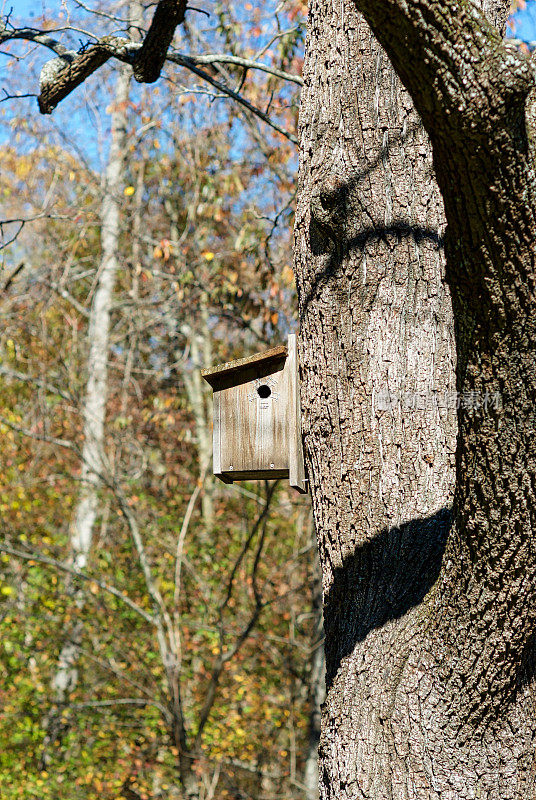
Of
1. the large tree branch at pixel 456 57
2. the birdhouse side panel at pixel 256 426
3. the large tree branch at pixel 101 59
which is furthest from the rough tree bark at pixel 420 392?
the large tree branch at pixel 101 59

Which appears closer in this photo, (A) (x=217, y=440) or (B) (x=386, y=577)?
(B) (x=386, y=577)

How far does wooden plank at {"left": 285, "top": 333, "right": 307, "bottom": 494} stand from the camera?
264 centimetres

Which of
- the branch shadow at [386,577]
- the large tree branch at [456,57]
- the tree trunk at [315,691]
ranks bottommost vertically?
the tree trunk at [315,691]

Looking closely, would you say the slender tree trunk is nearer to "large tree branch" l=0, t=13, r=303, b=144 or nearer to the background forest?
the background forest

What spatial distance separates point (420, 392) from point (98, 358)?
631 centimetres

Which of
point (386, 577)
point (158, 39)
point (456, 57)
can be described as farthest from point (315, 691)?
point (456, 57)

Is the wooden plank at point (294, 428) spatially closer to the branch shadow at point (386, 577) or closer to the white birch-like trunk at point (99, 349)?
the branch shadow at point (386, 577)

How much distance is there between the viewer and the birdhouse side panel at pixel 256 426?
9.17 ft

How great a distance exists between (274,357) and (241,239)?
2740mm

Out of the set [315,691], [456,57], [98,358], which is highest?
[98,358]

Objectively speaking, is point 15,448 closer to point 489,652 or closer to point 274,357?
point 274,357

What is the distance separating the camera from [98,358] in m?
8.11

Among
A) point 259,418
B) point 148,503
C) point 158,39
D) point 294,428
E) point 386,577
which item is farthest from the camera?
point 148,503

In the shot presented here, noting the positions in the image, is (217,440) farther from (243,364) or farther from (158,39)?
(158,39)
